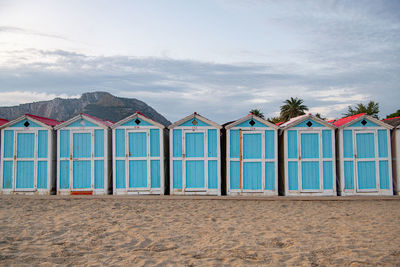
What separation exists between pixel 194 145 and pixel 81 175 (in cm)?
416

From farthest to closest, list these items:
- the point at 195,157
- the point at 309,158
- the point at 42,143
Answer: the point at 42,143 < the point at 195,157 < the point at 309,158

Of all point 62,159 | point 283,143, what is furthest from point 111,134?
point 283,143

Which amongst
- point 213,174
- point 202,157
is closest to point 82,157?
point 202,157

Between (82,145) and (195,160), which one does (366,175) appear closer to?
(195,160)

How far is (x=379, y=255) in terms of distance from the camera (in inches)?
200

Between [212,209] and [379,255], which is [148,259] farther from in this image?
[212,209]

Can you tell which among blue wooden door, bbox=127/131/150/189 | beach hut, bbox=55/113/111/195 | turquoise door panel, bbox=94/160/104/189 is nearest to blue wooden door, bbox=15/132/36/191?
beach hut, bbox=55/113/111/195

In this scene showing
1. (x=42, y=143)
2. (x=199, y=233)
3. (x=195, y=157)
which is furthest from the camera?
(x=42, y=143)

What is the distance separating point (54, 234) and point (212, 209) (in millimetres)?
4241

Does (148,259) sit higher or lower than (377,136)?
lower

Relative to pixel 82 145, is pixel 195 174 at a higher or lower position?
lower

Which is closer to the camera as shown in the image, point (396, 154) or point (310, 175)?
point (310, 175)

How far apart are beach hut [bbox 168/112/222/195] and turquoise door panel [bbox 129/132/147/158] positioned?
963 mm

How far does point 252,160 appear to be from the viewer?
1150 centimetres
